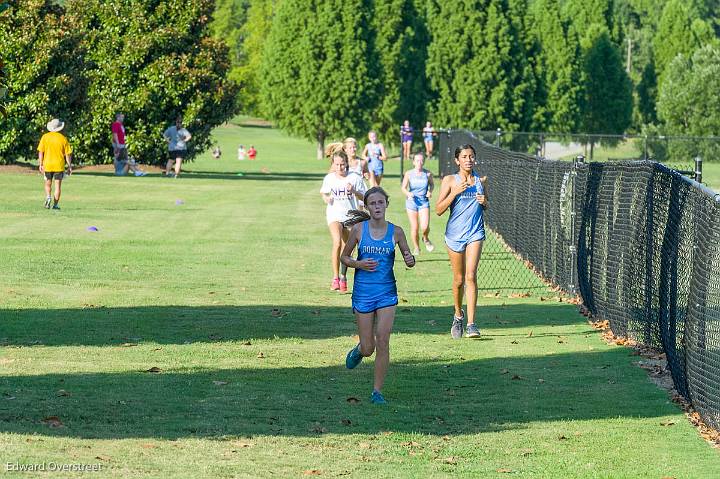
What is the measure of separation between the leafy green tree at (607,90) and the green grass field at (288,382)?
5865 cm

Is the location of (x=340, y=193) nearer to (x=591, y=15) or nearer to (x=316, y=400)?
(x=316, y=400)

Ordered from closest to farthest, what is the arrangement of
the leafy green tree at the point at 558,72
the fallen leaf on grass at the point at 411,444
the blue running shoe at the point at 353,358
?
the fallen leaf on grass at the point at 411,444 < the blue running shoe at the point at 353,358 < the leafy green tree at the point at 558,72

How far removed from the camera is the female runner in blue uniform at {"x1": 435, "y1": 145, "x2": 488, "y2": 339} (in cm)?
1407

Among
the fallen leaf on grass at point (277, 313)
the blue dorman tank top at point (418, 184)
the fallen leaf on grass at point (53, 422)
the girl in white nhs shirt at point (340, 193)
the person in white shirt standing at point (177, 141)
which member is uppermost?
the girl in white nhs shirt at point (340, 193)

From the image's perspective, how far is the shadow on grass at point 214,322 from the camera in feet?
44.4

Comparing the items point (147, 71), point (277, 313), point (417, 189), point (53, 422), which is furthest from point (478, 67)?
point (53, 422)

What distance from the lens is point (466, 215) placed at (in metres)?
14.2

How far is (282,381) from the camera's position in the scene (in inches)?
449

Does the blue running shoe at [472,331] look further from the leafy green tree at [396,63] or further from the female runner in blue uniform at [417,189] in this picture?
the leafy green tree at [396,63]

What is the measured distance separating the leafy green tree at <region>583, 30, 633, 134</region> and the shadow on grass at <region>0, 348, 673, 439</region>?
67.9m

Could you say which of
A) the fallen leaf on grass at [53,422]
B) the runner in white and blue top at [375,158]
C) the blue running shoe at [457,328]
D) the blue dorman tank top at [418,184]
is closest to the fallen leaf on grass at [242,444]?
the fallen leaf on grass at [53,422]

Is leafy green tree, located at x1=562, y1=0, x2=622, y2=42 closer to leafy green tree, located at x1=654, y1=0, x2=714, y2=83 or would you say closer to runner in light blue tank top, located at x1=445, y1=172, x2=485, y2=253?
leafy green tree, located at x1=654, y1=0, x2=714, y2=83

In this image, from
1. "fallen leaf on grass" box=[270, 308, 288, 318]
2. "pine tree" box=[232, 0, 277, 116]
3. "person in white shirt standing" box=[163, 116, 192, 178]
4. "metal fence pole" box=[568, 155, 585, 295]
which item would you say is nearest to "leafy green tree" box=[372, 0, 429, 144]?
"person in white shirt standing" box=[163, 116, 192, 178]

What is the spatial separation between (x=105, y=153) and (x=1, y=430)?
42.2 meters
